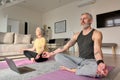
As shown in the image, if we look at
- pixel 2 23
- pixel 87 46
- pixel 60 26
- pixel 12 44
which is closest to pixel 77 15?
pixel 60 26

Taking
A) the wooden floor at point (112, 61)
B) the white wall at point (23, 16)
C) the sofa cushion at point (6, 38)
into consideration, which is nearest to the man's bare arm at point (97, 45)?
the wooden floor at point (112, 61)

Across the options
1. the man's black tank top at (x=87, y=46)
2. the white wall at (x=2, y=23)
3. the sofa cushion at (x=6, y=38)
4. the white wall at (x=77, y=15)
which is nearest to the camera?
the man's black tank top at (x=87, y=46)

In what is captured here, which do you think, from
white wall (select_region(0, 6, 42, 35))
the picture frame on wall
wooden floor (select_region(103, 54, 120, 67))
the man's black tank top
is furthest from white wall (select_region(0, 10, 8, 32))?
the man's black tank top

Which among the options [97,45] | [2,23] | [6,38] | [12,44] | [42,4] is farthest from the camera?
[42,4]

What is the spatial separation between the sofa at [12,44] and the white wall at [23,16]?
2.27 metres

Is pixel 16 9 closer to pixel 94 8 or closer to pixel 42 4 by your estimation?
pixel 42 4

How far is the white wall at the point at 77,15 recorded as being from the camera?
4.84 meters

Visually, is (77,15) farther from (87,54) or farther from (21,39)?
(87,54)

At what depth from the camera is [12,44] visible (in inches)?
154

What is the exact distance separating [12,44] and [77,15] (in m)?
3.62

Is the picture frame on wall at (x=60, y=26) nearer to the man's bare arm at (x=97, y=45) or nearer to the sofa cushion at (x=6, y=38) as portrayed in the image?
the sofa cushion at (x=6, y=38)

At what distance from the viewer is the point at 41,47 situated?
2.55 meters

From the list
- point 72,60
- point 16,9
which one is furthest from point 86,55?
point 16,9

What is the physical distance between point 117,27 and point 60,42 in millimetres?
2696
